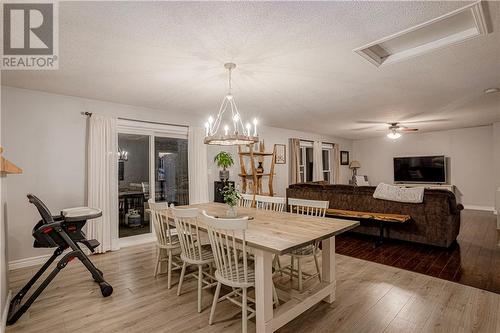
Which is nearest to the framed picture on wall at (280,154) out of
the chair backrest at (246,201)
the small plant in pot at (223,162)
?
the small plant in pot at (223,162)

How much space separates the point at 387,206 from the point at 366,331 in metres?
2.78

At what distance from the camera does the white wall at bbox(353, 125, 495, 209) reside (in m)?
6.99

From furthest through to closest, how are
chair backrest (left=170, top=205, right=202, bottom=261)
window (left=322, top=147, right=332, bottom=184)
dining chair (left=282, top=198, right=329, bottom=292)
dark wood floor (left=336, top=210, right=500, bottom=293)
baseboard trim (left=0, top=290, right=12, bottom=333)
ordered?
Result: window (left=322, top=147, right=332, bottom=184), dark wood floor (left=336, top=210, right=500, bottom=293), dining chair (left=282, top=198, right=329, bottom=292), chair backrest (left=170, top=205, right=202, bottom=261), baseboard trim (left=0, top=290, right=12, bottom=333)

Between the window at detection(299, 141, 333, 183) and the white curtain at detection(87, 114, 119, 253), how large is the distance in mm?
5198

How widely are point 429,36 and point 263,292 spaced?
270cm

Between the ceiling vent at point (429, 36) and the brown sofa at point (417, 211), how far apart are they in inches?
92.4

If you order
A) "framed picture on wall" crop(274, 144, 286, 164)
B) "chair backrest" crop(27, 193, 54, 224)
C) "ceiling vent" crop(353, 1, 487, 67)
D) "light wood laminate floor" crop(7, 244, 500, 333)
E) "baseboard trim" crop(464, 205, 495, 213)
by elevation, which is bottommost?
"light wood laminate floor" crop(7, 244, 500, 333)

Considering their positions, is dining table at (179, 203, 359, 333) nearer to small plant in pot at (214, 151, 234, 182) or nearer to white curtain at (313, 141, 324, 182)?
small plant in pot at (214, 151, 234, 182)

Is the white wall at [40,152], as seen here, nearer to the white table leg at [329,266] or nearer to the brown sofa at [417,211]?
the white table leg at [329,266]

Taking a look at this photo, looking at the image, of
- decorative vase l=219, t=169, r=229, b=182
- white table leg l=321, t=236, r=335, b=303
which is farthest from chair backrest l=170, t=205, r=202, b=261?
decorative vase l=219, t=169, r=229, b=182

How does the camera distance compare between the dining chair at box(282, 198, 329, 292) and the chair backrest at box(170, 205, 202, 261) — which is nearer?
the chair backrest at box(170, 205, 202, 261)

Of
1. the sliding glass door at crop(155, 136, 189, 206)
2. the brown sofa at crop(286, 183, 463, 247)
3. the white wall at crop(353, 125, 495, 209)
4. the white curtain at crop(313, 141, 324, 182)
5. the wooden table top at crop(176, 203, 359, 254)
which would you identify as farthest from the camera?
the white curtain at crop(313, 141, 324, 182)

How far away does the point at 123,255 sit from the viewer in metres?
3.79

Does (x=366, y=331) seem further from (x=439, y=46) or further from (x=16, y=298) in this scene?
(x=16, y=298)
